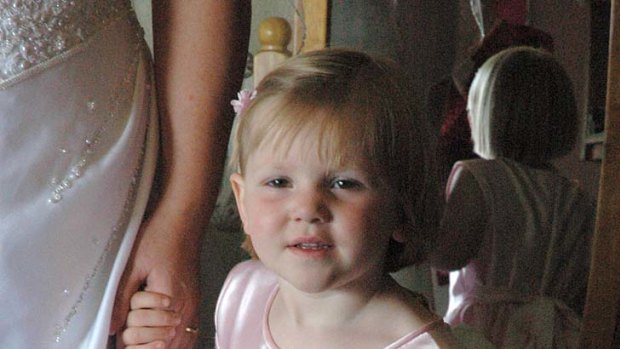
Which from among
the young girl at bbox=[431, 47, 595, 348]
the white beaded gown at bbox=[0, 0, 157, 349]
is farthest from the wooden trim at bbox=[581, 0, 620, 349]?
the white beaded gown at bbox=[0, 0, 157, 349]

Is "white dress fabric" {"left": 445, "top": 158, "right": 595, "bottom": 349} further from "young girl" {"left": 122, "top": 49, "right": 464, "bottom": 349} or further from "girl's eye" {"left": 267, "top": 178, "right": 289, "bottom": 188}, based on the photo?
"girl's eye" {"left": 267, "top": 178, "right": 289, "bottom": 188}

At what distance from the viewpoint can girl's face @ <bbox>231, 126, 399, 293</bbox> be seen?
1.57ft

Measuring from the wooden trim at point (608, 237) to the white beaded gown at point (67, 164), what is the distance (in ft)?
1.28

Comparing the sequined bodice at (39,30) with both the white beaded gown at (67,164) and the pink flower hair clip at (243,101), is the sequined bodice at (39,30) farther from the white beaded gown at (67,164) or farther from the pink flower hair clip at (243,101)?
the pink flower hair clip at (243,101)

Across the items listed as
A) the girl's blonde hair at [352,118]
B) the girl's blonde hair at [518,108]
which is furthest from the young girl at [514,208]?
the girl's blonde hair at [352,118]

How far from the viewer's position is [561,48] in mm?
625

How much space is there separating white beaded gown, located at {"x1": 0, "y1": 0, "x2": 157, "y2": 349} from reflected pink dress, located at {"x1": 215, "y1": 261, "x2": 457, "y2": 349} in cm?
11

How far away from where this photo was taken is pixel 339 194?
49cm

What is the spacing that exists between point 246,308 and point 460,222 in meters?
0.21

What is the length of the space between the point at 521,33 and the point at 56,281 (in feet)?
1.52

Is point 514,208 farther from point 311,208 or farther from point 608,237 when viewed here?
point 311,208

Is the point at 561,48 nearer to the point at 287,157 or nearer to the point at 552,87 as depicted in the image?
the point at 552,87

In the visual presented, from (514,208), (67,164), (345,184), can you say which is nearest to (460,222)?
(514,208)

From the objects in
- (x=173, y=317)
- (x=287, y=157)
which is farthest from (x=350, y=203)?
(x=173, y=317)
